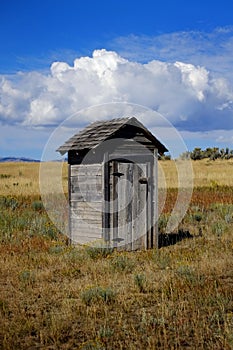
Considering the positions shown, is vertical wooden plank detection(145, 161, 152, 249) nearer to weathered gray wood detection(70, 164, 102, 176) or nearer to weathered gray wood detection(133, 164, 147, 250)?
weathered gray wood detection(133, 164, 147, 250)

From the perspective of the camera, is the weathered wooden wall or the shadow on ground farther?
the shadow on ground

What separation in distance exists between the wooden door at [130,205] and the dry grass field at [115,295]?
509 millimetres

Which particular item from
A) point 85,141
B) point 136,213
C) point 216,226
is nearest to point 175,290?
point 136,213

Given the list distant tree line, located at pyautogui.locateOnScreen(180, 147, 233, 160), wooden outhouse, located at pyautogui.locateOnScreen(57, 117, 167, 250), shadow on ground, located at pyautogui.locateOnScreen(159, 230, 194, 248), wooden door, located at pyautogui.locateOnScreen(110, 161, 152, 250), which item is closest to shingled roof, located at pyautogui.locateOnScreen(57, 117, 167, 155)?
wooden outhouse, located at pyautogui.locateOnScreen(57, 117, 167, 250)

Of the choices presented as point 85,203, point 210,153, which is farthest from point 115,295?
point 210,153

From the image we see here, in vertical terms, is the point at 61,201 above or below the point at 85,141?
below

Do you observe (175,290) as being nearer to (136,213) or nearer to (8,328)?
(8,328)

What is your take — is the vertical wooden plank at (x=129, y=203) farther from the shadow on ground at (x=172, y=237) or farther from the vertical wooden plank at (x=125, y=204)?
the shadow on ground at (x=172, y=237)

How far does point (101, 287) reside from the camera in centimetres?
746

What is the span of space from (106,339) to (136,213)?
593cm

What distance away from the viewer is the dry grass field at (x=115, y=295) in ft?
17.7

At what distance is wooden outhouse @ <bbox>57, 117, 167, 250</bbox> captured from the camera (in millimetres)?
11039

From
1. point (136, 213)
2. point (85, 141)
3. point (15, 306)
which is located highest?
point (85, 141)

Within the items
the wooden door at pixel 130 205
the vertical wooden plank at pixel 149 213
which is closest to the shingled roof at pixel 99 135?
the wooden door at pixel 130 205
